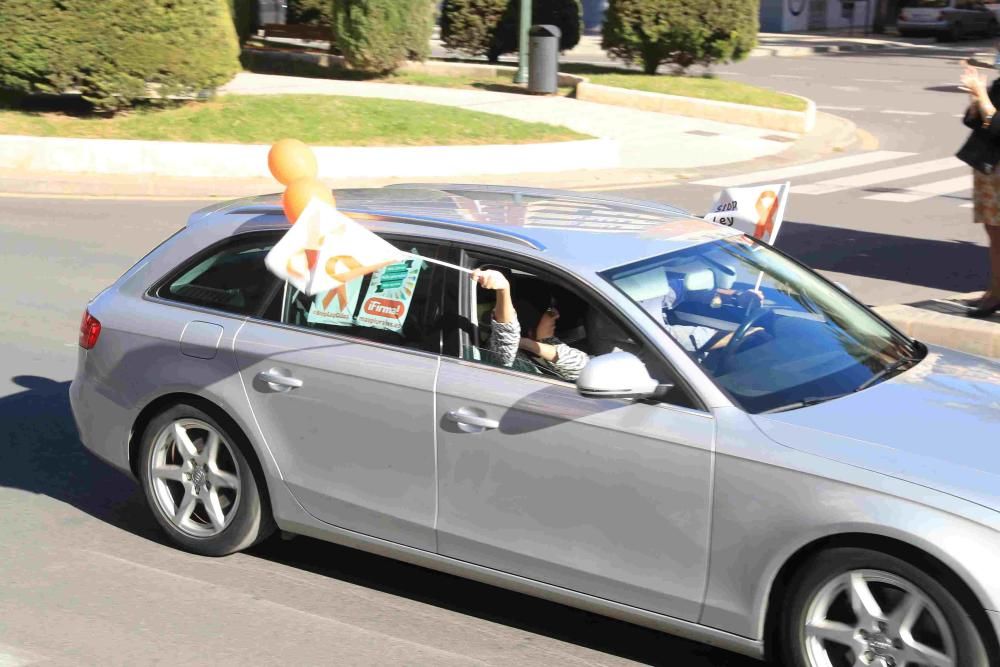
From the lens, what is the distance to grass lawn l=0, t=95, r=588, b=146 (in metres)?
18.1

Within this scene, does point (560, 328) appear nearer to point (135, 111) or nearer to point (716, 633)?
point (716, 633)

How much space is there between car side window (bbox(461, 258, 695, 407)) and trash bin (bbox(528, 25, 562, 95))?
19.8 m

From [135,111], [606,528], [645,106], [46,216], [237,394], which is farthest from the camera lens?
[645,106]

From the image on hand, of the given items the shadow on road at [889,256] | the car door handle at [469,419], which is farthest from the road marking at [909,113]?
the car door handle at [469,419]

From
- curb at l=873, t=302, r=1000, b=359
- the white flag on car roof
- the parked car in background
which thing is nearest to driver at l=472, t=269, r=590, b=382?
the white flag on car roof

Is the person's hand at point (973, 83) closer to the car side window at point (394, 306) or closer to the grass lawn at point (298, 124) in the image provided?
the car side window at point (394, 306)

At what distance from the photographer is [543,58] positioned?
24.5m

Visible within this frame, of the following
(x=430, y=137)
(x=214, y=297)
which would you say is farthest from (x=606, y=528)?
(x=430, y=137)

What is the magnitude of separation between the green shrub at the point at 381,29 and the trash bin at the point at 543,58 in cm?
239

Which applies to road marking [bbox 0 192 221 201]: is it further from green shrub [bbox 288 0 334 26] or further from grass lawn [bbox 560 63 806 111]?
green shrub [bbox 288 0 334 26]

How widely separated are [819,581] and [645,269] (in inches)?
53.8

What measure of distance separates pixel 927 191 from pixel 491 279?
13426 mm

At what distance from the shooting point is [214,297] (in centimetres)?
562

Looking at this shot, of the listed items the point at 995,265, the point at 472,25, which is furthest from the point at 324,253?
the point at 472,25
